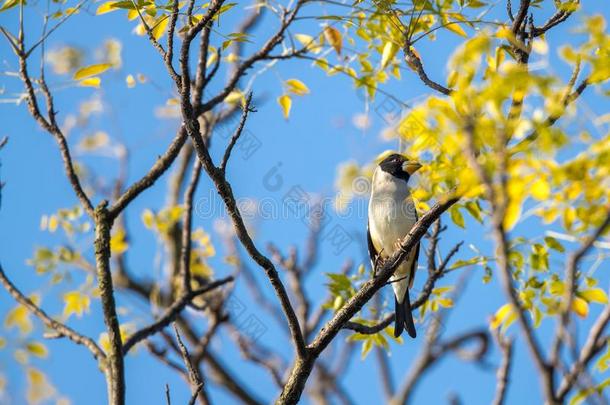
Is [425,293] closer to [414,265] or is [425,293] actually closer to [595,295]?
[595,295]

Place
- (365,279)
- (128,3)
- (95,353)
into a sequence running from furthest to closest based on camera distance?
(365,279) < (95,353) < (128,3)

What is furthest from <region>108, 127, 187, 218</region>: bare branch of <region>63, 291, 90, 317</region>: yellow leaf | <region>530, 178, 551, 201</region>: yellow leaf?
<region>530, 178, 551, 201</region>: yellow leaf

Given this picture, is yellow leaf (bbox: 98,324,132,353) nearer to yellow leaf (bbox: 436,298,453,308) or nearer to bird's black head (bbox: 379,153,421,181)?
yellow leaf (bbox: 436,298,453,308)

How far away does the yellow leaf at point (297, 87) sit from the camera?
4152 mm

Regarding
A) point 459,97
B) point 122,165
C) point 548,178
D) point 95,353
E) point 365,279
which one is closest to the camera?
point 548,178

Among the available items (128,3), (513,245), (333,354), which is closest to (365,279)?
(513,245)

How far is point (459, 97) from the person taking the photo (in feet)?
7.14

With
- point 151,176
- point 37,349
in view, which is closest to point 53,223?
point 37,349

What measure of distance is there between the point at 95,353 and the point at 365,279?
54.8 inches

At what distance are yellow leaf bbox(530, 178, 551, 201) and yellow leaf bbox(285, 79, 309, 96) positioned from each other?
2.36 m

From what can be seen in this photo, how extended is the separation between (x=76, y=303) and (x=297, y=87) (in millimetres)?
1934

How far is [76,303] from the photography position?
482 centimetres

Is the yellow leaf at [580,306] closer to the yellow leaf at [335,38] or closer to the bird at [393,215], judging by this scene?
the yellow leaf at [335,38]

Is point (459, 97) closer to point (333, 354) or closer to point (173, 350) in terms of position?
point (173, 350)
